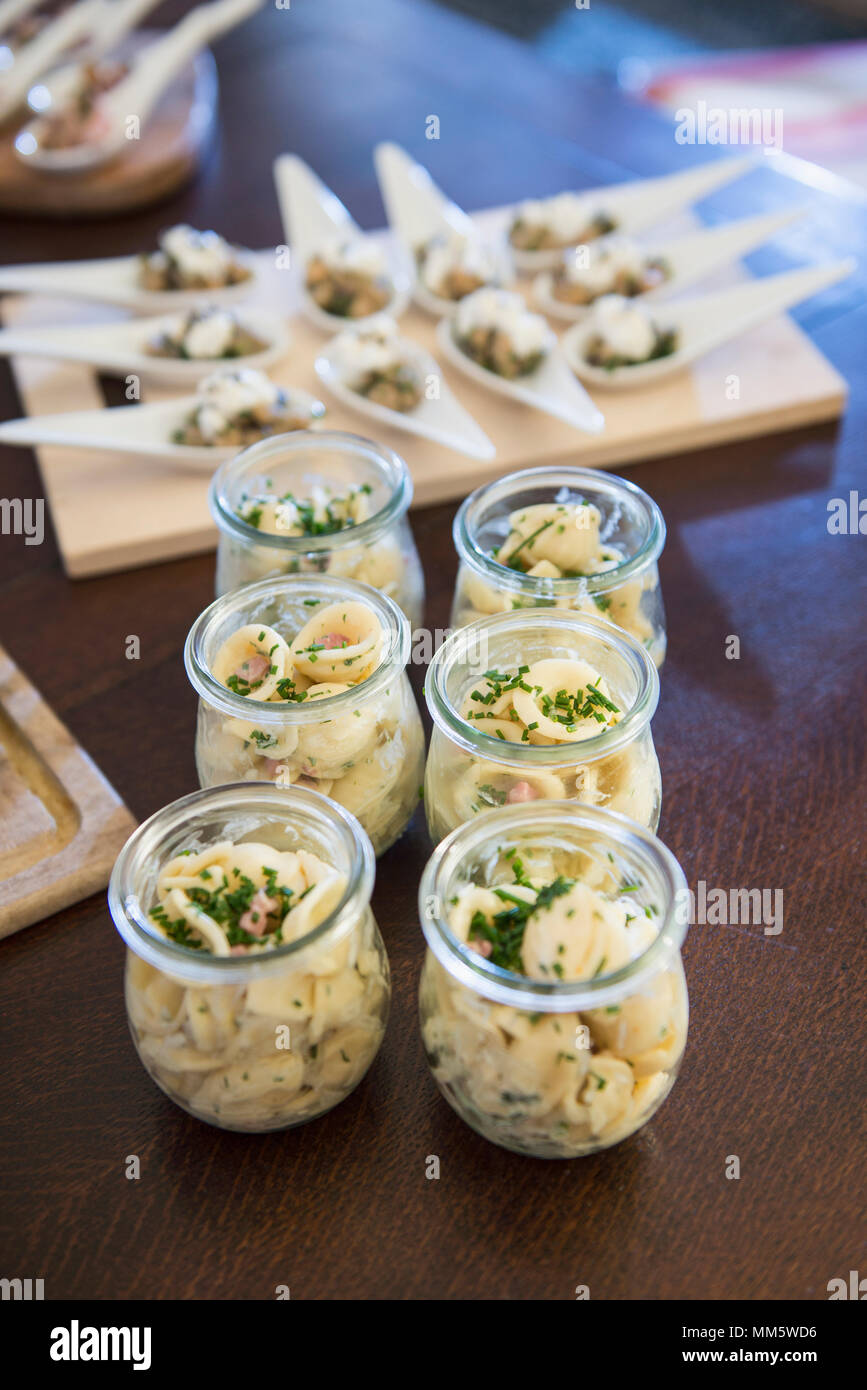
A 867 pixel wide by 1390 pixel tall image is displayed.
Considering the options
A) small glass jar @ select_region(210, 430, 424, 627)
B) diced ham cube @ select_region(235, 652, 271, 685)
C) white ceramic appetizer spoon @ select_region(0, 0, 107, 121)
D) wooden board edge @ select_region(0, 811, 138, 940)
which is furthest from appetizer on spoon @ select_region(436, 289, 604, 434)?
white ceramic appetizer spoon @ select_region(0, 0, 107, 121)

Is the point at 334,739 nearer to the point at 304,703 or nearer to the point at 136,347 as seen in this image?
the point at 304,703

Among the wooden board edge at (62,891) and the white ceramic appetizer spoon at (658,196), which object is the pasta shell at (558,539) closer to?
the wooden board edge at (62,891)

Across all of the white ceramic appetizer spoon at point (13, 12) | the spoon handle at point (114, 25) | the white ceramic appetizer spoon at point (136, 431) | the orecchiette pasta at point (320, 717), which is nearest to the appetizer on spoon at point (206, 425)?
the white ceramic appetizer spoon at point (136, 431)

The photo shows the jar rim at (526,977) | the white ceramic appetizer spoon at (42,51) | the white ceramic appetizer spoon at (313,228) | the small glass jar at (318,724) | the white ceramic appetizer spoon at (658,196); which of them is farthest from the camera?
the white ceramic appetizer spoon at (42,51)

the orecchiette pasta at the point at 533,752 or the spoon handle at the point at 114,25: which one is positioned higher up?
the spoon handle at the point at 114,25

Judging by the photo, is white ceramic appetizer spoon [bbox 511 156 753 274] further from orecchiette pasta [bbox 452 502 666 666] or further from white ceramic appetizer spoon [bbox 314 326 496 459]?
orecchiette pasta [bbox 452 502 666 666]

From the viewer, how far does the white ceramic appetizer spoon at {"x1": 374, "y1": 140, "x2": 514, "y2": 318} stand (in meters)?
2.11

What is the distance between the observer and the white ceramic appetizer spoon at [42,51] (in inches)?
103

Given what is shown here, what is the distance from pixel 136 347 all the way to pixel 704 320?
91 centimetres

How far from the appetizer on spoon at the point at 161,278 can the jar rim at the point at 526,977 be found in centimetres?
145
